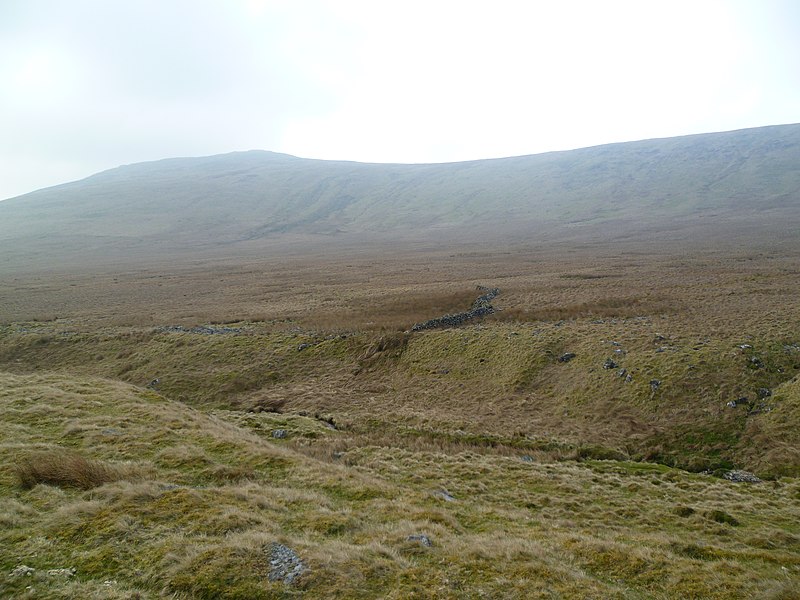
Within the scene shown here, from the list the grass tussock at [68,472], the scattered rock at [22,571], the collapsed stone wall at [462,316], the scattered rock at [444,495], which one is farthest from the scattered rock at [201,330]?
the scattered rock at [22,571]

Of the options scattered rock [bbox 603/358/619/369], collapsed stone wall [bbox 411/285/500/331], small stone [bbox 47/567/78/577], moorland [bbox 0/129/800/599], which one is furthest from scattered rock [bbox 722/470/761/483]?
collapsed stone wall [bbox 411/285/500/331]

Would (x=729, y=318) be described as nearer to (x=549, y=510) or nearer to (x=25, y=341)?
(x=549, y=510)

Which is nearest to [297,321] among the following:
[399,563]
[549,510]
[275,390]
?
[275,390]

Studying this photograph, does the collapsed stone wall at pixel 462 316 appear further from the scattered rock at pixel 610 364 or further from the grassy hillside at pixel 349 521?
the grassy hillside at pixel 349 521

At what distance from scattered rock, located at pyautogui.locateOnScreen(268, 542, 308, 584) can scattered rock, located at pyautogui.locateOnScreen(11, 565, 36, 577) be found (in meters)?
3.71

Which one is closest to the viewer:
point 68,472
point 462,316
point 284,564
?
point 284,564

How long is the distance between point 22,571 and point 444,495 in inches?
372

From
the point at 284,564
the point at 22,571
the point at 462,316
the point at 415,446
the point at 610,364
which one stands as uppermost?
the point at 22,571

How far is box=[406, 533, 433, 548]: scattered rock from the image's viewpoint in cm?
866

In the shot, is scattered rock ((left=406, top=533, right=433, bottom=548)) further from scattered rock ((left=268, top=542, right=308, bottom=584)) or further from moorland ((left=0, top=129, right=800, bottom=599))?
scattered rock ((left=268, top=542, right=308, bottom=584))

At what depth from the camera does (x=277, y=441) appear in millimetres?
18562

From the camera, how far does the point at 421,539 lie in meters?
8.82

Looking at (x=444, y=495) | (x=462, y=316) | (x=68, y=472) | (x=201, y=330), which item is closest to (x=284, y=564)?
(x=444, y=495)

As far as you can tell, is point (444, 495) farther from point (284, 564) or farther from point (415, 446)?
point (284, 564)
